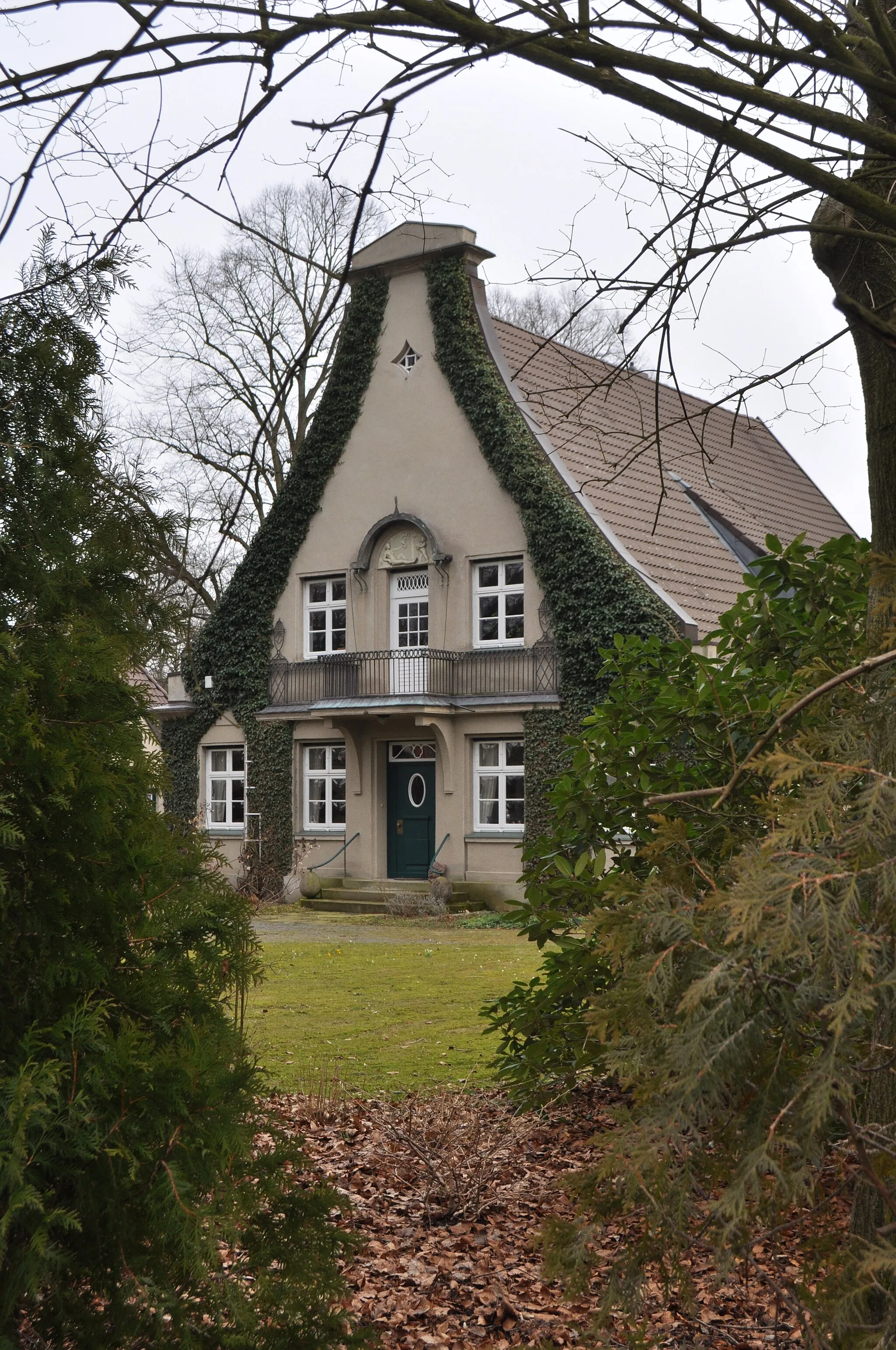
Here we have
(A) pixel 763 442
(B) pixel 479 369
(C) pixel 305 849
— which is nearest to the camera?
(B) pixel 479 369

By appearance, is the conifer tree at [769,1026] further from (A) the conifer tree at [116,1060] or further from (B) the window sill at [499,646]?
(B) the window sill at [499,646]

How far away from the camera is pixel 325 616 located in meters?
24.8

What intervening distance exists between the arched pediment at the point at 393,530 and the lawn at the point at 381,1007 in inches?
304

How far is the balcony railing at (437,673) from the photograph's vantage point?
856 inches

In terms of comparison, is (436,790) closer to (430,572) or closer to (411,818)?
(411,818)

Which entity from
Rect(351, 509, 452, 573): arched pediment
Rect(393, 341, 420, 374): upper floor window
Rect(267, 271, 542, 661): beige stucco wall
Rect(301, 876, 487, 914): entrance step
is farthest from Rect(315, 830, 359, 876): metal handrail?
Rect(393, 341, 420, 374): upper floor window

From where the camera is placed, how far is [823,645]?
17.1ft

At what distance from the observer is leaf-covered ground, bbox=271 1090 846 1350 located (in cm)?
391

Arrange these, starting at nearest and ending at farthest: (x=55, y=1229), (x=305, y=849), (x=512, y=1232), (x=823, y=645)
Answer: (x=55, y=1229)
(x=512, y=1232)
(x=823, y=645)
(x=305, y=849)

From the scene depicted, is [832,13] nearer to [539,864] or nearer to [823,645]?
[823,645]

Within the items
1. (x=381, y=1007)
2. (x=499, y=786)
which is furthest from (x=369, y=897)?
(x=381, y=1007)

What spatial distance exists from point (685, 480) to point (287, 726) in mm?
9335

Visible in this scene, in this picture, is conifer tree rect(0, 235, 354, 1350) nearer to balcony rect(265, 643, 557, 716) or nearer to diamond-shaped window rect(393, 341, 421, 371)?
balcony rect(265, 643, 557, 716)

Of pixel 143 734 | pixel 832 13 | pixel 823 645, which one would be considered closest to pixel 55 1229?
pixel 143 734
